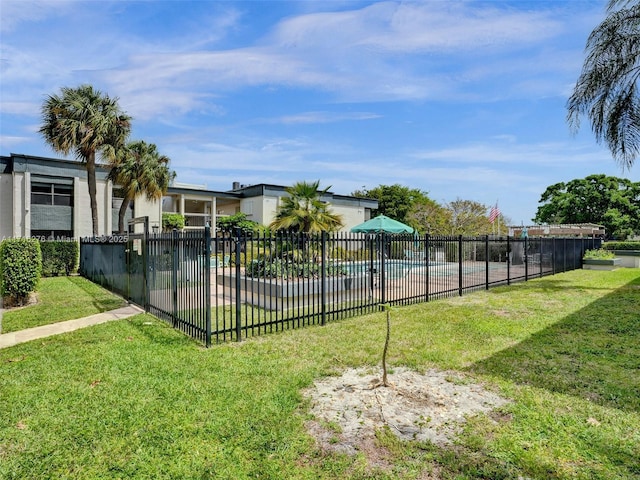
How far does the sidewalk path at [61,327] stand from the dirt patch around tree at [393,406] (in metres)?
5.26

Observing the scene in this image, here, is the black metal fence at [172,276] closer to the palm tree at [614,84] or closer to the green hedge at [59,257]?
the green hedge at [59,257]

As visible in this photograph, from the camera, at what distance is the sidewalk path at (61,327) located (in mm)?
6371

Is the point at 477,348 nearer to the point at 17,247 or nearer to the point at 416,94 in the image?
the point at 416,94

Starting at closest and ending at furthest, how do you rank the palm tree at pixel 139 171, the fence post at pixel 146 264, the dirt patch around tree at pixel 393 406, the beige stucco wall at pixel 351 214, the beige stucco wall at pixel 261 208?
1. the dirt patch around tree at pixel 393 406
2. the fence post at pixel 146 264
3. the palm tree at pixel 139 171
4. the beige stucco wall at pixel 261 208
5. the beige stucco wall at pixel 351 214

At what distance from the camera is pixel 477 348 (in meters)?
5.91

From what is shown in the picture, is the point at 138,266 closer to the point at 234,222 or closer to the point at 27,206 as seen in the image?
the point at 27,206

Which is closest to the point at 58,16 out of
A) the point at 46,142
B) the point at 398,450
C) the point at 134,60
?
the point at 134,60

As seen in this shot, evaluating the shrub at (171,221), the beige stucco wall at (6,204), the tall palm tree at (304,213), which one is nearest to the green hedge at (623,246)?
the tall palm tree at (304,213)

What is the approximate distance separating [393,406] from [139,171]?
21.6 m

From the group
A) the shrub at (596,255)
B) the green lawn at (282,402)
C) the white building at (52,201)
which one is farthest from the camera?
the white building at (52,201)

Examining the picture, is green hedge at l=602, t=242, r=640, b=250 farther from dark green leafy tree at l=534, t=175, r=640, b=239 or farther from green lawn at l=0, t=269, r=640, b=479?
green lawn at l=0, t=269, r=640, b=479

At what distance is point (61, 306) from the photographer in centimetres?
920

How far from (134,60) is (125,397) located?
8282 mm

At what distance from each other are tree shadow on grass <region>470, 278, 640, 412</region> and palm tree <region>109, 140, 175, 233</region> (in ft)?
68.9
